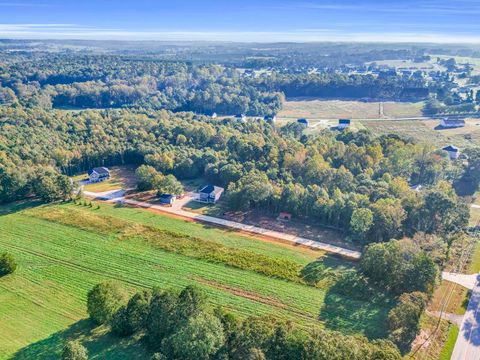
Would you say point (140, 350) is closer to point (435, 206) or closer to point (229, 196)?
point (229, 196)

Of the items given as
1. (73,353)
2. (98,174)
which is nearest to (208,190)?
(98,174)

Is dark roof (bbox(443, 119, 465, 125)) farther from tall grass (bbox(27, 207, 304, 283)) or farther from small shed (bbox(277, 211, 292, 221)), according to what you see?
tall grass (bbox(27, 207, 304, 283))

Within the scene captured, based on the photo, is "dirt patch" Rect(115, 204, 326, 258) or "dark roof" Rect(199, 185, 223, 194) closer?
"dirt patch" Rect(115, 204, 326, 258)

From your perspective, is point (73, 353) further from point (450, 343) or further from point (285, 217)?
point (285, 217)

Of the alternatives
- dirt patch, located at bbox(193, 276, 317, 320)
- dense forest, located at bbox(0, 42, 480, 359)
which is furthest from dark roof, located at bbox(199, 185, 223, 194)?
dirt patch, located at bbox(193, 276, 317, 320)

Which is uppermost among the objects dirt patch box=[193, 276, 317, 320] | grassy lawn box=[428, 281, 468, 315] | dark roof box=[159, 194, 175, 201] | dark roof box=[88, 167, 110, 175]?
dark roof box=[88, 167, 110, 175]

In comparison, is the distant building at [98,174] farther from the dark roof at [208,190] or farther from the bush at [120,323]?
the bush at [120,323]
